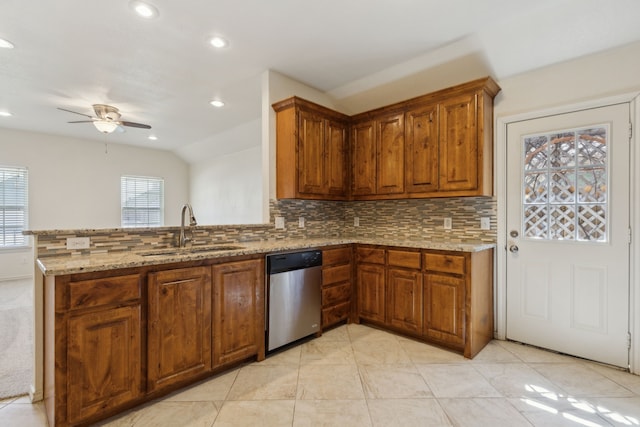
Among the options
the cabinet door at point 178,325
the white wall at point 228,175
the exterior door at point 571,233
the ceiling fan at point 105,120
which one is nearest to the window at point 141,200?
the white wall at point 228,175

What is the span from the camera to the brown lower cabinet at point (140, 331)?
162 centimetres

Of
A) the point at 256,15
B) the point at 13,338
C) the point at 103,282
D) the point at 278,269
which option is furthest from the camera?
the point at 13,338

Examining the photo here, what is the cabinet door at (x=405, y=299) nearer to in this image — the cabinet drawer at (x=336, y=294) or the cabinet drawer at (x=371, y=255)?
the cabinet drawer at (x=371, y=255)

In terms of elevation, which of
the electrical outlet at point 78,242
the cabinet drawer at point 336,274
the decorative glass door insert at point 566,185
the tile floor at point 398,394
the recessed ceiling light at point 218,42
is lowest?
the tile floor at point 398,394

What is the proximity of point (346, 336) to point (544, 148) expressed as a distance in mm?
2530

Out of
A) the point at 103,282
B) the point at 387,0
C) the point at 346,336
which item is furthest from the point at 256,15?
the point at 346,336

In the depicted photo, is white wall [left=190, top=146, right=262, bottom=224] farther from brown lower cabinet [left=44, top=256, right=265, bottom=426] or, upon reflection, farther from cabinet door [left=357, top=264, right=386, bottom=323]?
brown lower cabinet [left=44, top=256, right=265, bottom=426]

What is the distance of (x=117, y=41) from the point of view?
9.05 ft

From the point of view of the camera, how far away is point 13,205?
5.72 meters

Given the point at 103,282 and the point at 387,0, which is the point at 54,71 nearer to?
the point at 103,282

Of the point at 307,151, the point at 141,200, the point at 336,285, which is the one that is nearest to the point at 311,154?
the point at 307,151

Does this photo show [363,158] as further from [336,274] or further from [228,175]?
[228,175]

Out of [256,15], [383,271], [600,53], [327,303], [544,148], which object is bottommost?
[327,303]

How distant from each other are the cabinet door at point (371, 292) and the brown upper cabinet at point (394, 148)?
0.84 metres
